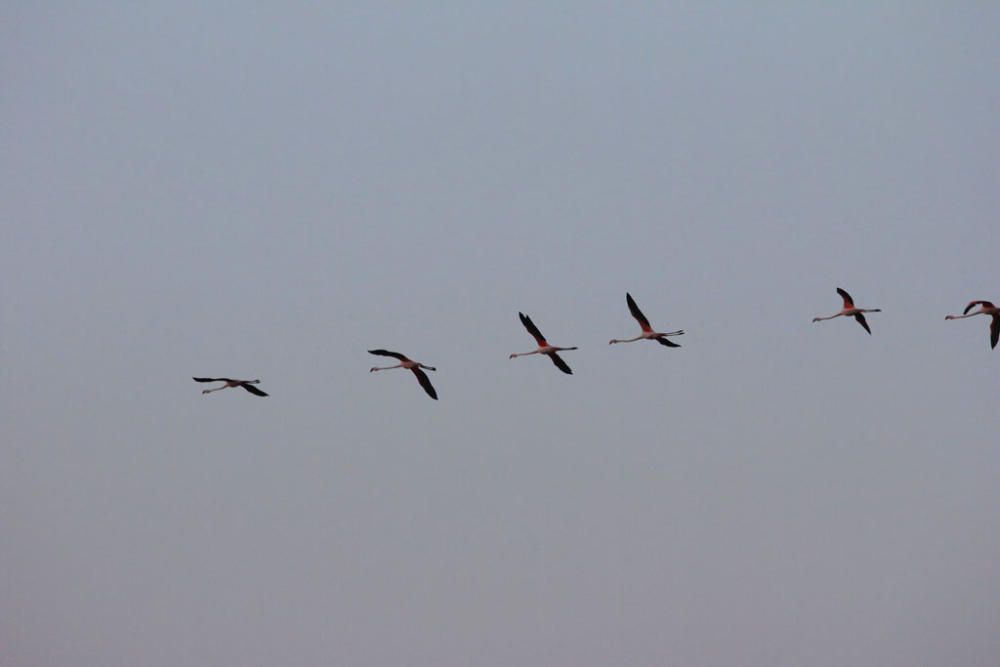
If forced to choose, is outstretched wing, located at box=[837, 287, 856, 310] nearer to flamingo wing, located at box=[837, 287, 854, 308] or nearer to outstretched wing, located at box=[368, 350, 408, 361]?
flamingo wing, located at box=[837, 287, 854, 308]

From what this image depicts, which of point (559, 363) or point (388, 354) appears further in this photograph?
point (559, 363)

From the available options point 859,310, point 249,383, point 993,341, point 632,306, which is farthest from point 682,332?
point 249,383

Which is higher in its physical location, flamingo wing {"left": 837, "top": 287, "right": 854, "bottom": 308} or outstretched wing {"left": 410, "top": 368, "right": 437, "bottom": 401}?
flamingo wing {"left": 837, "top": 287, "right": 854, "bottom": 308}

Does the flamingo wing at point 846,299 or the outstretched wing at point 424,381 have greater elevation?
the flamingo wing at point 846,299

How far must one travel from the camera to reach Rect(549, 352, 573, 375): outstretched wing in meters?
53.4

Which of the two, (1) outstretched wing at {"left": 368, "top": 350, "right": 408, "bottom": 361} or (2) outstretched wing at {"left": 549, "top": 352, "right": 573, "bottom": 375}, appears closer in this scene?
(1) outstretched wing at {"left": 368, "top": 350, "right": 408, "bottom": 361}

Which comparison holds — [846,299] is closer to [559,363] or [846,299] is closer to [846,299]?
[846,299]

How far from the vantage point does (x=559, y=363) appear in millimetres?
53750

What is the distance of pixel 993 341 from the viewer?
51.7m

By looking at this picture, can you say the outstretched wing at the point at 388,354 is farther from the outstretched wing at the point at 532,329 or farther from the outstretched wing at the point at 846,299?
the outstretched wing at the point at 846,299

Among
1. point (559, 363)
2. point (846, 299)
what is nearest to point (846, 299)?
point (846, 299)

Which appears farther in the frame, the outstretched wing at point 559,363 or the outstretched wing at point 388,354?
the outstretched wing at point 559,363

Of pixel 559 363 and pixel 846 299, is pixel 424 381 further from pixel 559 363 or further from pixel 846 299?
pixel 846 299

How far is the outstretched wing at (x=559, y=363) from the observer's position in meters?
53.4
